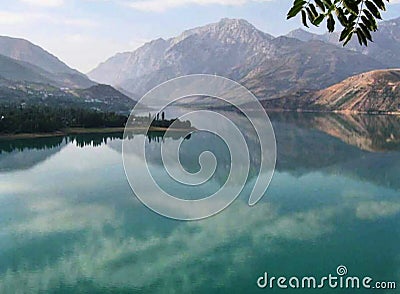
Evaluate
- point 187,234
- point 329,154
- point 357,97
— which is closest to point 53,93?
point 357,97

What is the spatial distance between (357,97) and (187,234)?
92060 mm

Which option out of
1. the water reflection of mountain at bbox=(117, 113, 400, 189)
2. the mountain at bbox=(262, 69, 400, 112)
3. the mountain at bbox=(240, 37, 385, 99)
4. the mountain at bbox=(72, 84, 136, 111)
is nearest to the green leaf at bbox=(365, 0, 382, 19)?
the water reflection of mountain at bbox=(117, 113, 400, 189)

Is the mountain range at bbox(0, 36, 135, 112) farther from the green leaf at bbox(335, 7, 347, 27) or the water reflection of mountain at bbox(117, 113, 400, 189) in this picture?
the green leaf at bbox(335, 7, 347, 27)

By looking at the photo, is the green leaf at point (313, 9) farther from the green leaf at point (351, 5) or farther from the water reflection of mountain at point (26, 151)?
the water reflection of mountain at point (26, 151)

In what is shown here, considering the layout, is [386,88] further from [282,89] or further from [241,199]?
[241,199]

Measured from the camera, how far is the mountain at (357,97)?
296 ft

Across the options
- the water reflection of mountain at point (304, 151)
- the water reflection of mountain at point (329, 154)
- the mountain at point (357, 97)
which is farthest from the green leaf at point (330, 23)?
the mountain at point (357, 97)

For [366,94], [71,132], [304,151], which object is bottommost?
[304,151]

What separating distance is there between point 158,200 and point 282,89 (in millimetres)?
137643

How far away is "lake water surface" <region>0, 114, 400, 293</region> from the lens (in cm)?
1043

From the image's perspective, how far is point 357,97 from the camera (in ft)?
316

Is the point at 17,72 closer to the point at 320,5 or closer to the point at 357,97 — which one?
the point at 357,97

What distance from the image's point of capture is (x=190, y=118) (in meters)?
42.6

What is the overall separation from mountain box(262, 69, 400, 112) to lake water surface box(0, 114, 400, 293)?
71.0 meters
